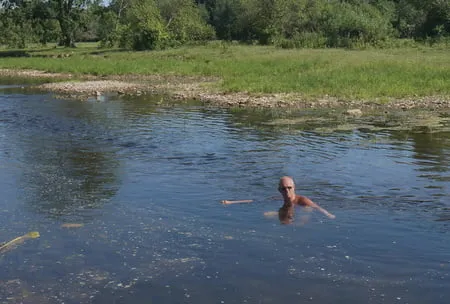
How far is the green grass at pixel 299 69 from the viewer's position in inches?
1195

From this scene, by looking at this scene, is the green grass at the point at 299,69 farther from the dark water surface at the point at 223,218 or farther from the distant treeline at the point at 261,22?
the dark water surface at the point at 223,218

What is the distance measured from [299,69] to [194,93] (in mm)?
7286

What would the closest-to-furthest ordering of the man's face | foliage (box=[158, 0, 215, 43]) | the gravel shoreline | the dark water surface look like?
the dark water surface
the man's face
the gravel shoreline
foliage (box=[158, 0, 215, 43])

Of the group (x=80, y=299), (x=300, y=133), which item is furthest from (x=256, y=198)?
(x=300, y=133)

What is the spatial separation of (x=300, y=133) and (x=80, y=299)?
13921mm

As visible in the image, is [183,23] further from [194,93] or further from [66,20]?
[194,93]

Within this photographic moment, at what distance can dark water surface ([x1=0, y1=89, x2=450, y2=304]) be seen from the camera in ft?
27.5

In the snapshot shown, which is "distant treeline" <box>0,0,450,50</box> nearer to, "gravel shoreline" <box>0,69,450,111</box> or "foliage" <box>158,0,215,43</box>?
"foliage" <box>158,0,215,43</box>

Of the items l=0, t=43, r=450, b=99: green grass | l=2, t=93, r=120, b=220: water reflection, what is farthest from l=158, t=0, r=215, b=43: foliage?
l=2, t=93, r=120, b=220: water reflection

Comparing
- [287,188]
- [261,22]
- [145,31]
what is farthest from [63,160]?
[261,22]

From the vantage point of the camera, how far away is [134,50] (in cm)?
6475

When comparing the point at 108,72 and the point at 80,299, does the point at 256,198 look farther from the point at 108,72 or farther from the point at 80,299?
the point at 108,72

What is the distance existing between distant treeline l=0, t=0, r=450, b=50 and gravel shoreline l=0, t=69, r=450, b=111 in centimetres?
1837

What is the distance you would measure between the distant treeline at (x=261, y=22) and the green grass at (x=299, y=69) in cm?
722
